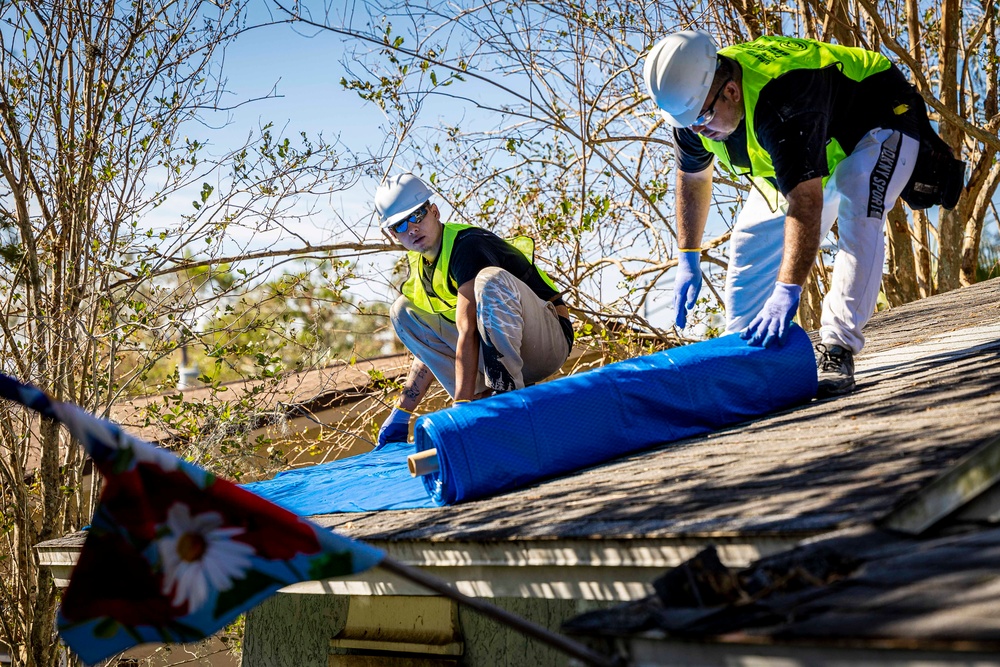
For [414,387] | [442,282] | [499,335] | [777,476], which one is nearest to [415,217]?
[442,282]

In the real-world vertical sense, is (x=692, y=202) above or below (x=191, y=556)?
above

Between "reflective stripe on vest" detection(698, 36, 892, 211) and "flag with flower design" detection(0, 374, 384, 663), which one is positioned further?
"reflective stripe on vest" detection(698, 36, 892, 211)

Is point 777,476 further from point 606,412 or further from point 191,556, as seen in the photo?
point 191,556

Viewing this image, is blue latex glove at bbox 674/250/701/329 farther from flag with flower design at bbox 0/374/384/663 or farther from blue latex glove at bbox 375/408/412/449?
flag with flower design at bbox 0/374/384/663

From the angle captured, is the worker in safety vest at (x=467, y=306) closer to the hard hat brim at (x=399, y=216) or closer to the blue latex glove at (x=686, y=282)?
the hard hat brim at (x=399, y=216)

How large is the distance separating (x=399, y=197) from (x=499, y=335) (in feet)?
3.32

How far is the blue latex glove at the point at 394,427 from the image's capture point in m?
6.21

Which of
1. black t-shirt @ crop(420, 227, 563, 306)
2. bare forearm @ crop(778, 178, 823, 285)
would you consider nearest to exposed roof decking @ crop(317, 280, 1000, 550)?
bare forearm @ crop(778, 178, 823, 285)

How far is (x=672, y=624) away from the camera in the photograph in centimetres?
175

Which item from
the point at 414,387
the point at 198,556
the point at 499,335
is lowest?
the point at 198,556

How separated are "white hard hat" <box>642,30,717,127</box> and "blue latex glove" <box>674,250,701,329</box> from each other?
118 centimetres

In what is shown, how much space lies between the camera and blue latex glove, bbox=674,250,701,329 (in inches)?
208

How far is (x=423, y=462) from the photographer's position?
3.89 meters

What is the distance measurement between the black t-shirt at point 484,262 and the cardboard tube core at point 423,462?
1.48 meters
